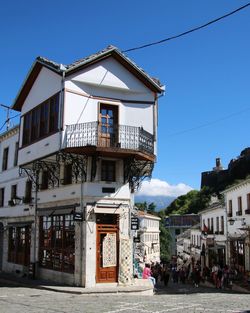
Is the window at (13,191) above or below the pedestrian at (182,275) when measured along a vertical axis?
above

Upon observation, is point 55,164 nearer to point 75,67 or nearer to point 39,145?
point 39,145

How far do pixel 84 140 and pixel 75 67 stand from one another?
3460mm

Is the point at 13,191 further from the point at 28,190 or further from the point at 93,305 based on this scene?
the point at 93,305

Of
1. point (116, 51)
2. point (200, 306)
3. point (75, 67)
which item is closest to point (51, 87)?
point (75, 67)

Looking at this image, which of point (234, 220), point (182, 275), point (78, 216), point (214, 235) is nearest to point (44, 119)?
point (78, 216)

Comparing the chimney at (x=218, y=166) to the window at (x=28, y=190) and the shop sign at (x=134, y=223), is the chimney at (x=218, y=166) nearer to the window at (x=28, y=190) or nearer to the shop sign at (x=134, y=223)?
the window at (x=28, y=190)

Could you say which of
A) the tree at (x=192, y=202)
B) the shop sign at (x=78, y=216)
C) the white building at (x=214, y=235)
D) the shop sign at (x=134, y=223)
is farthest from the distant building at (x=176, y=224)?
the shop sign at (x=78, y=216)

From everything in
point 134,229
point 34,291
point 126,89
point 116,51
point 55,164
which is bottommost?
point 34,291

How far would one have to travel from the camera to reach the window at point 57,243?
21.4m

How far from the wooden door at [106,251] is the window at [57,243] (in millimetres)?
1493

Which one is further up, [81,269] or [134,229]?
[134,229]

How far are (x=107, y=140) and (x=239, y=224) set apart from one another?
17.5 m

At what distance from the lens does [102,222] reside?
810 inches

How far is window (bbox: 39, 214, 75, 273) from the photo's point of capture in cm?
2142
